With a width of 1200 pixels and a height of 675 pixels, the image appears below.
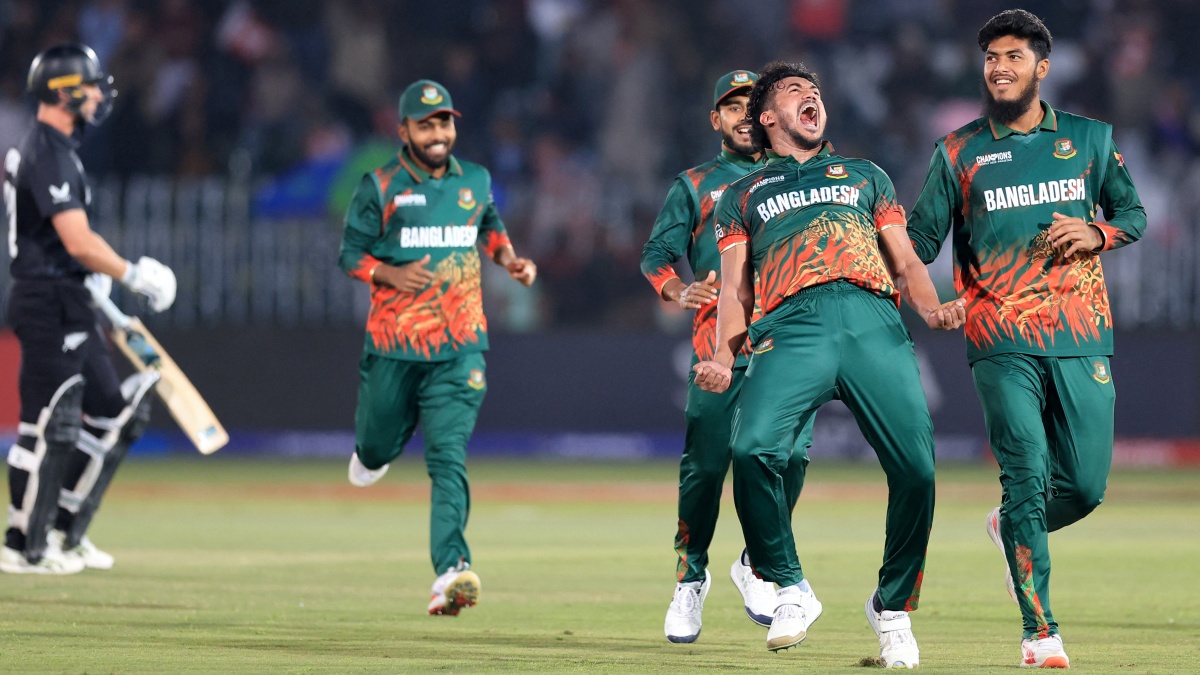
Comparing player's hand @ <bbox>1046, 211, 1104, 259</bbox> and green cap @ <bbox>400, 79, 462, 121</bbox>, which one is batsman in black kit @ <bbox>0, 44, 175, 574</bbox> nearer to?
green cap @ <bbox>400, 79, 462, 121</bbox>

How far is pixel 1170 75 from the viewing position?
2194 centimetres

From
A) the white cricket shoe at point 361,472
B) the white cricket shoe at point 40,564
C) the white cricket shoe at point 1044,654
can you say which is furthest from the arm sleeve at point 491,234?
the white cricket shoe at point 1044,654

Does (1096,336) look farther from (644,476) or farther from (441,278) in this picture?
(644,476)

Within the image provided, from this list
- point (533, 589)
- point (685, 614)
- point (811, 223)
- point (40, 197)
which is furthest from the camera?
point (40, 197)

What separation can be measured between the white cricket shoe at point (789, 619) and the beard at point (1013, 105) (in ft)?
6.58

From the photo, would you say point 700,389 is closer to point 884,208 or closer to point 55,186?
point 884,208

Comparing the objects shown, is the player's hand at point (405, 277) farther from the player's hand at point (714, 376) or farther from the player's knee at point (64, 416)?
the player's hand at point (714, 376)

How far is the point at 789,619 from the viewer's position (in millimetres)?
6562

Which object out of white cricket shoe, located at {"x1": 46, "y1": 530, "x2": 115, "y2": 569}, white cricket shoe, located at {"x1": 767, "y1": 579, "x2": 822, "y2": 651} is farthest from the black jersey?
white cricket shoe, located at {"x1": 767, "y1": 579, "x2": 822, "y2": 651}

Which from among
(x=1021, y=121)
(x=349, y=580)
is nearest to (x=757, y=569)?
(x=1021, y=121)

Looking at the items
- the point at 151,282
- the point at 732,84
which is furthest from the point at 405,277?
the point at 732,84

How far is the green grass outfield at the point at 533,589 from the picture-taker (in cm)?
680

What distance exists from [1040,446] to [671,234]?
2.12 metres

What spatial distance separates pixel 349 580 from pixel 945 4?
14751 millimetres
